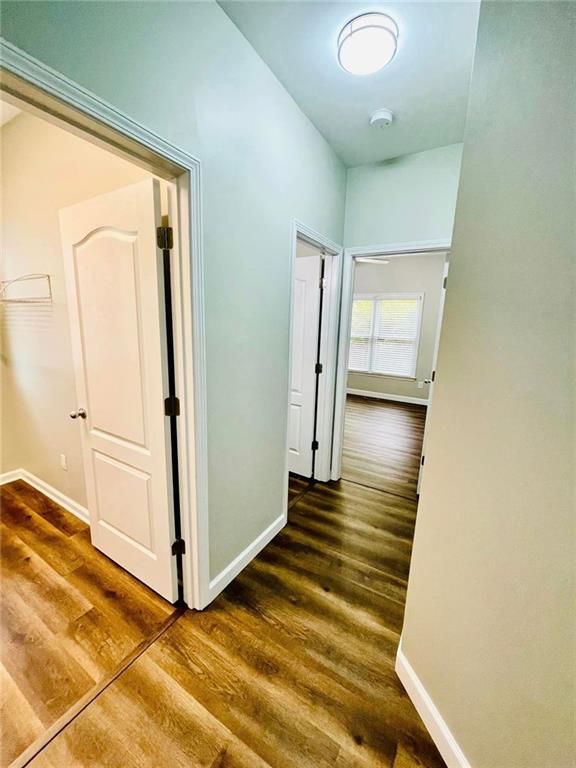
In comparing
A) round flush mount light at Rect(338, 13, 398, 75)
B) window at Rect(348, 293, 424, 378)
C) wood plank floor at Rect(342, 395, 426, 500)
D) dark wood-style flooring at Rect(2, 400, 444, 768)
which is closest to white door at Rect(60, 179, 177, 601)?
dark wood-style flooring at Rect(2, 400, 444, 768)

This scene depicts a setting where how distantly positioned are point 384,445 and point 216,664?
3133mm

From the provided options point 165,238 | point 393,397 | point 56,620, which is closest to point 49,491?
point 56,620

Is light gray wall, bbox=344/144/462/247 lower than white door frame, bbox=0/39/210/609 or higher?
higher

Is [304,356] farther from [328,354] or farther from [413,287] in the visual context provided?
[413,287]

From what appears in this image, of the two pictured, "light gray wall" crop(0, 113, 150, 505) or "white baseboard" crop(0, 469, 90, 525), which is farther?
"white baseboard" crop(0, 469, 90, 525)

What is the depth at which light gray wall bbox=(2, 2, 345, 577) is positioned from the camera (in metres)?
0.90

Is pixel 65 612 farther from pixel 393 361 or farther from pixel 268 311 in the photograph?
pixel 393 361

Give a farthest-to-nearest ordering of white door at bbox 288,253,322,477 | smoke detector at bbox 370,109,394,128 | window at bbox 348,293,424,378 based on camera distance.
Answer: window at bbox 348,293,424,378 < white door at bbox 288,253,322,477 < smoke detector at bbox 370,109,394,128

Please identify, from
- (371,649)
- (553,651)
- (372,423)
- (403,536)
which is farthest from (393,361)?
(553,651)

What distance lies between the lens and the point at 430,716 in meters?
1.13

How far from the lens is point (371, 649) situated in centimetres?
142

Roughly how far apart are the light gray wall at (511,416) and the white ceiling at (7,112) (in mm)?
2572

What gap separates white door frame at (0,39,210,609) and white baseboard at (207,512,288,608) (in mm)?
58

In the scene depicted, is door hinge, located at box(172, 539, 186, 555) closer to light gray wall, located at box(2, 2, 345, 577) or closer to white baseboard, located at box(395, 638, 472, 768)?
light gray wall, located at box(2, 2, 345, 577)
